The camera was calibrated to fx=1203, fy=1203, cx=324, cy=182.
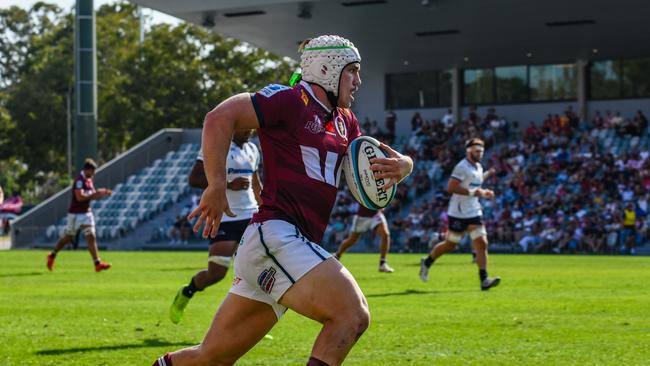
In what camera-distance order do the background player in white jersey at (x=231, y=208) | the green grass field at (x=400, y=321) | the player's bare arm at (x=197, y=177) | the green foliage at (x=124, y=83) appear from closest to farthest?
1. the green grass field at (x=400, y=321)
2. the background player in white jersey at (x=231, y=208)
3. the player's bare arm at (x=197, y=177)
4. the green foliage at (x=124, y=83)

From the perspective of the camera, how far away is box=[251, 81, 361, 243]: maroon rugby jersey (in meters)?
6.46

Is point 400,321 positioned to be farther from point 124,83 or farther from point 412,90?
point 124,83

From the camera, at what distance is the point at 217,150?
6145mm

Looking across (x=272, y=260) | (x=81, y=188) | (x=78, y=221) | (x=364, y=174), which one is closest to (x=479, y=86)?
(x=78, y=221)

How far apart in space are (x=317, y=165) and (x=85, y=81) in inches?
1735

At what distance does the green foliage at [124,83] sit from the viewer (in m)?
73.4

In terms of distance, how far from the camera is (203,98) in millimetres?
74312

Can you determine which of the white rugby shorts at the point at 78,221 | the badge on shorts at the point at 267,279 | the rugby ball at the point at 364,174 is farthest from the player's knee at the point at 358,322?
the white rugby shorts at the point at 78,221

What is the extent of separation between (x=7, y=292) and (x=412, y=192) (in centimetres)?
2656

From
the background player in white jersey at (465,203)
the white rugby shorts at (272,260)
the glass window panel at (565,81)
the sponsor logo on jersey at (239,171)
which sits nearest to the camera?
the white rugby shorts at (272,260)

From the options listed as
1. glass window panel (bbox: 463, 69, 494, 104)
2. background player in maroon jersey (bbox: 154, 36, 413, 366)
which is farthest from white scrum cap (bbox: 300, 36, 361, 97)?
glass window panel (bbox: 463, 69, 494, 104)

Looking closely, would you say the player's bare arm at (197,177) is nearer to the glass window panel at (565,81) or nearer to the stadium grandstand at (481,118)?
the stadium grandstand at (481,118)

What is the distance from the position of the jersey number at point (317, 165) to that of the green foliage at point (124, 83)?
221ft

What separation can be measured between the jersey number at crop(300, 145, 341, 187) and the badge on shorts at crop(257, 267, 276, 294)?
0.57 meters
